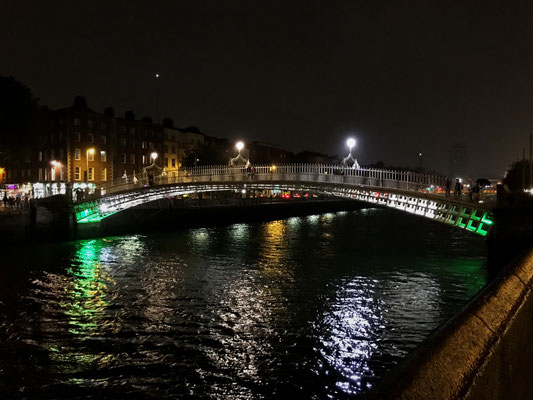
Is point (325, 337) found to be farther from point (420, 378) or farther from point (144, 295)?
point (420, 378)

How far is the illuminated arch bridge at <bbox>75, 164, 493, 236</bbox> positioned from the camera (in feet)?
77.0

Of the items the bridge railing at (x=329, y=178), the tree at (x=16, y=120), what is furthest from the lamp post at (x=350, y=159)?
the tree at (x=16, y=120)

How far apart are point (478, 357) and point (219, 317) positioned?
41.6 ft

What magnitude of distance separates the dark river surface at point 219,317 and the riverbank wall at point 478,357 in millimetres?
6702

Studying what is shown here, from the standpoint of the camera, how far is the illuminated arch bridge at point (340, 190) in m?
23.5

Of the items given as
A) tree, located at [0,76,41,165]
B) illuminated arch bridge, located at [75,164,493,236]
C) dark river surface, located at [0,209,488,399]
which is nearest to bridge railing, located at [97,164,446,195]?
illuminated arch bridge, located at [75,164,493,236]

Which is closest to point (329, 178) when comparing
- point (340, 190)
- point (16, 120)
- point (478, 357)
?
point (340, 190)

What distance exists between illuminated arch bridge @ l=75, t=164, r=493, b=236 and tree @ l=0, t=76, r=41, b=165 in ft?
31.0

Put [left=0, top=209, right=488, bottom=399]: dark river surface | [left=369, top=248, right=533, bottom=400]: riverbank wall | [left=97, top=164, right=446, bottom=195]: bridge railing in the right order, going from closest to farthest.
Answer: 1. [left=369, top=248, right=533, bottom=400]: riverbank wall
2. [left=0, top=209, right=488, bottom=399]: dark river surface
3. [left=97, top=164, right=446, bottom=195]: bridge railing

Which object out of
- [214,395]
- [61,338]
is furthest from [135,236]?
[214,395]

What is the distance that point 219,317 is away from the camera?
1433cm

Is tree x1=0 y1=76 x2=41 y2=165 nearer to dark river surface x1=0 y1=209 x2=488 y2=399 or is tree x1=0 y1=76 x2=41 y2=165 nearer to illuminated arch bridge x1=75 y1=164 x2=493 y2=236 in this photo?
illuminated arch bridge x1=75 y1=164 x2=493 y2=236

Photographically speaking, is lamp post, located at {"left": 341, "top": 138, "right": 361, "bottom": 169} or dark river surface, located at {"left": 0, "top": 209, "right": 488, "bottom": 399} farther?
lamp post, located at {"left": 341, "top": 138, "right": 361, "bottom": 169}

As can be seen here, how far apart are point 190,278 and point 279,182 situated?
11137 mm
